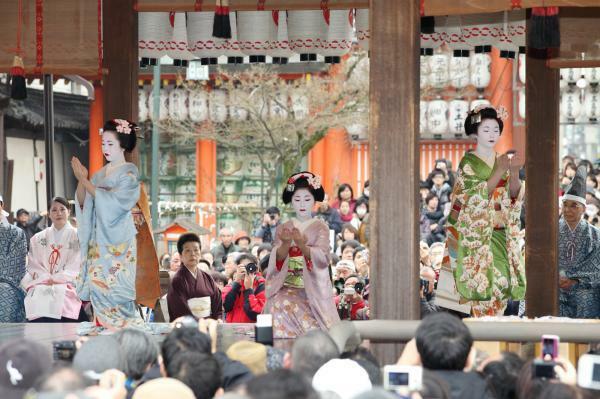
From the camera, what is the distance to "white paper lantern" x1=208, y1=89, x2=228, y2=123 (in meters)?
21.4

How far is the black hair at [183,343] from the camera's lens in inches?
171

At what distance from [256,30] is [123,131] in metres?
2.39

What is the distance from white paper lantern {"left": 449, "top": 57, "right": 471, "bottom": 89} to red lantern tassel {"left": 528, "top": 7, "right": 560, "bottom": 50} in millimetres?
14280

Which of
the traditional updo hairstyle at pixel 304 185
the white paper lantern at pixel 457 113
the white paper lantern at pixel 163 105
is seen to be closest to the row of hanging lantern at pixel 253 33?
the traditional updo hairstyle at pixel 304 185

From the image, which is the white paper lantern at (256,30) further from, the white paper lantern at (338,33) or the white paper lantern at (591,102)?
the white paper lantern at (591,102)

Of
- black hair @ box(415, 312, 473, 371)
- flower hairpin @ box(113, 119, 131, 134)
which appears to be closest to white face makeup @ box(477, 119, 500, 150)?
flower hairpin @ box(113, 119, 131, 134)

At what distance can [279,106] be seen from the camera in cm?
2066

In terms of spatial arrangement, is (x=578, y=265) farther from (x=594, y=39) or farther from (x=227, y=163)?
(x=227, y=163)

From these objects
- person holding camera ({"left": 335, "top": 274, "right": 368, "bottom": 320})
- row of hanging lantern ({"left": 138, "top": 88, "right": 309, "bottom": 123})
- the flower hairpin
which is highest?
row of hanging lantern ({"left": 138, "top": 88, "right": 309, "bottom": 123})

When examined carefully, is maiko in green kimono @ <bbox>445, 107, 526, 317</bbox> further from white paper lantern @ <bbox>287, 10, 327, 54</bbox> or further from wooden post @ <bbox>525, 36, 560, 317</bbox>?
white paper lantern @ <bbox>287, 10, 327, 54</bbox>

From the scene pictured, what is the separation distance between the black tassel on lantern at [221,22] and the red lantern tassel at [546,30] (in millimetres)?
1817

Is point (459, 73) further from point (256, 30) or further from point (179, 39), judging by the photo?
point (179, 39)

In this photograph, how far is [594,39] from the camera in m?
8.37

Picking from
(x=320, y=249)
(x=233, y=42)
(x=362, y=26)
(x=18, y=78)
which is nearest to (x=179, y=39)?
(x=233, y=42)
